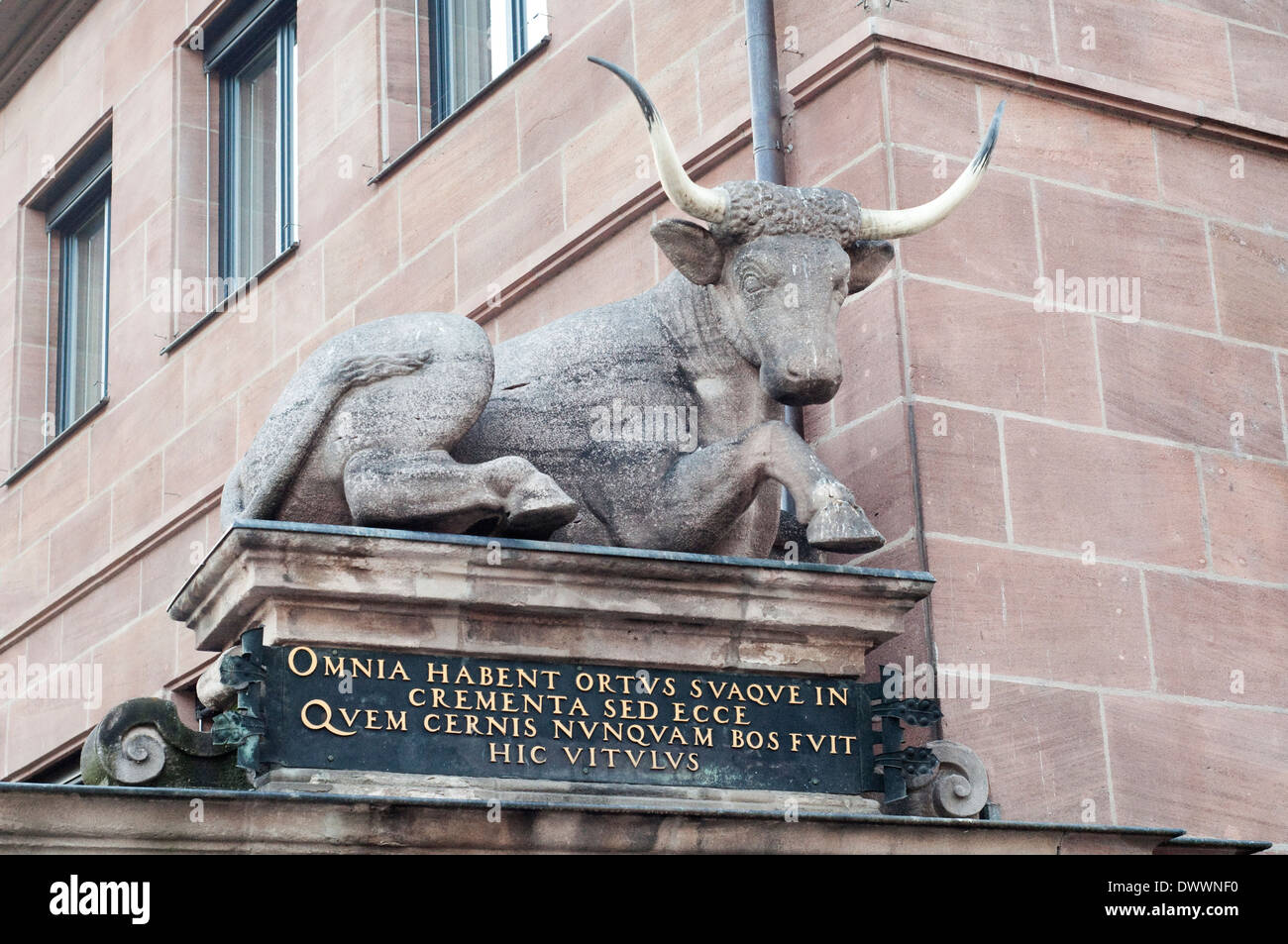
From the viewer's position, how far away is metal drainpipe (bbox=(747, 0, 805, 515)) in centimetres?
1019

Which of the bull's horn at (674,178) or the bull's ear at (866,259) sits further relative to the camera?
the bull's ear at (866,259)

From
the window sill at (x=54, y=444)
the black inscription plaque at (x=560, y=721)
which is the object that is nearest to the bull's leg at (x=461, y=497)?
the black inscription plaque at (x=560, y=721)

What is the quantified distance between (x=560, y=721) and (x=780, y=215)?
6.02 feet

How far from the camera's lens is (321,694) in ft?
24.5

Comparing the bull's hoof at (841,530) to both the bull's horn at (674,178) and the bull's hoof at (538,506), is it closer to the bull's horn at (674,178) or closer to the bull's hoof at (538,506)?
the bull's hoof at (538,506)

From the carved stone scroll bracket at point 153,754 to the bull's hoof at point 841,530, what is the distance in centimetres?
192

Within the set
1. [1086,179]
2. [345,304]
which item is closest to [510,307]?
Answer: [345,304]

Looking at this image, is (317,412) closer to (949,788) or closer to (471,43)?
(949,788)

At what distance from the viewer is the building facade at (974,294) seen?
369 inches

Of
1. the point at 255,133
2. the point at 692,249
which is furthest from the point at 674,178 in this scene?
the point at 255,133

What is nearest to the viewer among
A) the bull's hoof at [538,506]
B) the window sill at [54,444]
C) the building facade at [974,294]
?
the bull's hoof at [538,506]

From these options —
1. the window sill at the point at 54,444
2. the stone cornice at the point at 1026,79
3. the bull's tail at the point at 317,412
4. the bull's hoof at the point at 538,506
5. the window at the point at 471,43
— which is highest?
the window at the point at 471,43

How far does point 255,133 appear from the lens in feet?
49.6
